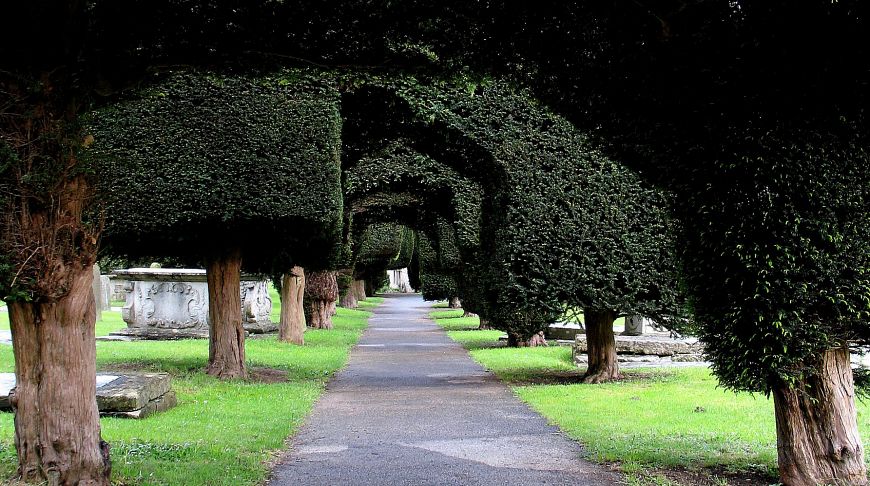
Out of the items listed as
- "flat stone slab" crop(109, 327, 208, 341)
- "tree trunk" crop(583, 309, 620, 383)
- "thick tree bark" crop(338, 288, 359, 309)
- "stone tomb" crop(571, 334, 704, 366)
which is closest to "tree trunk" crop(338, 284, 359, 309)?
"thick tree bark" crop(338, 288, 359, 309)

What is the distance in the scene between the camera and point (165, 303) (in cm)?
2073

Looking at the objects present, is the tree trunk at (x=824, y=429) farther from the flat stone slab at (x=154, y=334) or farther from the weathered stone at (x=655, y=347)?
the flat stone slab at (x=154, y=334)

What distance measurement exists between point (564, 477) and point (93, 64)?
4480 mm

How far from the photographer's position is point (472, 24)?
18.4 feet

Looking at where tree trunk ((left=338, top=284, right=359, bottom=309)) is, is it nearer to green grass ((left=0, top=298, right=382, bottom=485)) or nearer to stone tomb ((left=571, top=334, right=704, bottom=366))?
green grass ((left=0, top=298, right=382, bottom=485))

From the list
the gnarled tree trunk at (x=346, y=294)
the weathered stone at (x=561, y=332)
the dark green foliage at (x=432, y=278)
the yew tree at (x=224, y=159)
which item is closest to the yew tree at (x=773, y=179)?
the yew tree at (x=224, y=159)

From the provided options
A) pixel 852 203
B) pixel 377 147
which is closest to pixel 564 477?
pixel 852 203

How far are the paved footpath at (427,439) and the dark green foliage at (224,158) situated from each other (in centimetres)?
289

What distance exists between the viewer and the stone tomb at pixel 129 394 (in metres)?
8.35

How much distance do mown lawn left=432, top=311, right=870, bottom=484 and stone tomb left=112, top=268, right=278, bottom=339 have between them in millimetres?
9366

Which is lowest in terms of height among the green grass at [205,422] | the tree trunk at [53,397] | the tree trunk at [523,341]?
the tree trunk at [523,341]

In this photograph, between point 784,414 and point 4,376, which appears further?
point 4,376

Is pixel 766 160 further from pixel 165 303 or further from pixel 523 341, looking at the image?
pixel 165 303

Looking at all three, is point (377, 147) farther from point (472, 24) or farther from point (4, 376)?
point (472, 24)
